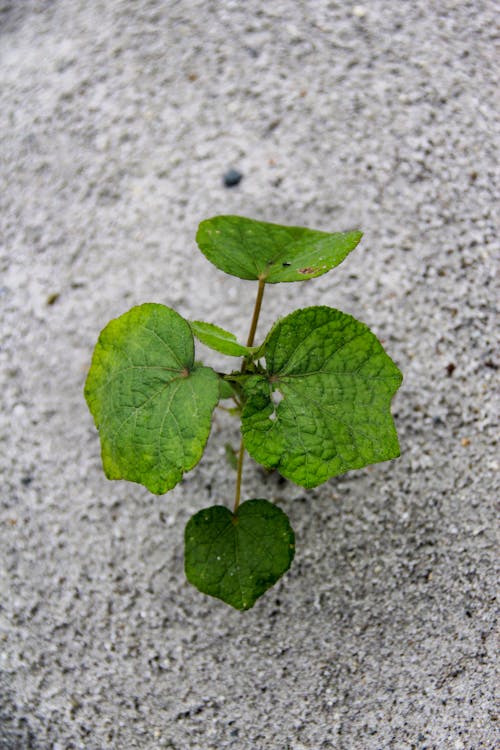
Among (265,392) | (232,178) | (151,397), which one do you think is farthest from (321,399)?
(232,178)

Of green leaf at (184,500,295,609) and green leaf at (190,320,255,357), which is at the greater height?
green leaf at (190,320,255,357)

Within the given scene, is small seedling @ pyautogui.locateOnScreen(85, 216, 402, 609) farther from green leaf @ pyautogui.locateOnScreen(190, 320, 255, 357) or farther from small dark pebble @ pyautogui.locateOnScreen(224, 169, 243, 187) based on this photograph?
small dark pebble @ pyautogui.locateOnScreen(224, 169, 243, 187)

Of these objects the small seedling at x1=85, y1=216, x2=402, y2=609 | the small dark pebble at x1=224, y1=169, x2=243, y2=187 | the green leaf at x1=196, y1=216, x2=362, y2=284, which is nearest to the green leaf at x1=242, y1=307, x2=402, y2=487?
the small seedling at x1=85, y1=216, x2=402, y2=609

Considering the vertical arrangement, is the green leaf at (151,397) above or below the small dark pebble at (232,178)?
above

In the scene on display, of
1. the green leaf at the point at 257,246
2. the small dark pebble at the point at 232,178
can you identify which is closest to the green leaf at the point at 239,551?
the green leaf at the point at 257,246

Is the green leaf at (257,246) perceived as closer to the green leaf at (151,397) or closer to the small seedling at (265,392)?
the small seedling at (265,392)

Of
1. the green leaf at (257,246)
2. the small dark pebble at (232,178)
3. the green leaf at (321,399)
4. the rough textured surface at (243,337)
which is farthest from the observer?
the small dark pebble at (232,178)
